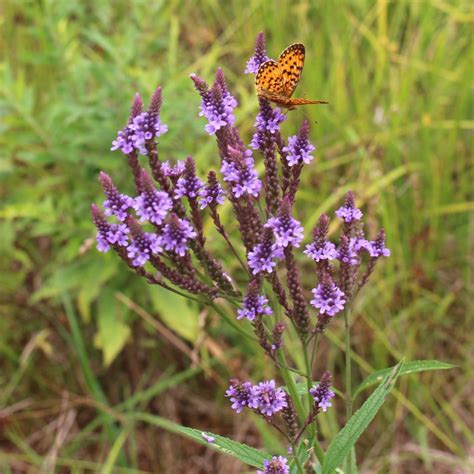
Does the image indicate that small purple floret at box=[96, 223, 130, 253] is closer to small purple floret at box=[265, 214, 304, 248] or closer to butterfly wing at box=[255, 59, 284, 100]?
small purple floret at box=[265, 214, 304, 248]

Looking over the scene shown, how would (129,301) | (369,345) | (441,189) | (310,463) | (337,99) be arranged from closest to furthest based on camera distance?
(310,463), (129,301), (369,345), (441,189), (337,99)

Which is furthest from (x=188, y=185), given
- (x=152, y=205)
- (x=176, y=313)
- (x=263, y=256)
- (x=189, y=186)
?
(x=176, y=313)

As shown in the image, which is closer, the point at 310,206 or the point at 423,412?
the point at 423,412

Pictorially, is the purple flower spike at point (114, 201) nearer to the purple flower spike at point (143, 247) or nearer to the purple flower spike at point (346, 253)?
the purple flower spike at point (143, 247)

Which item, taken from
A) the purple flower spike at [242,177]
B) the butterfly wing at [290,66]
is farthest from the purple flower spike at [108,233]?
the butterfly wing at [290,66]

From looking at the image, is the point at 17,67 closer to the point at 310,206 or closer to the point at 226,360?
the point at 310,206

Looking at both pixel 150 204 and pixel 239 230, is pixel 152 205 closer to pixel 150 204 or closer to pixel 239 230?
pixel 150 204

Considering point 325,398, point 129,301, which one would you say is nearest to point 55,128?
point 129,301

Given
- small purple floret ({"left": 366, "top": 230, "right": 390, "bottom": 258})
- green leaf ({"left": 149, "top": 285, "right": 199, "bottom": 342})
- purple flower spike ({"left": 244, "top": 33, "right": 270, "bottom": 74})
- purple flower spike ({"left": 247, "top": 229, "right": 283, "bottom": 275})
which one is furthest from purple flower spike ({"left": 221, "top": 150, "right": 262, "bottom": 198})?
green leaf ({"left": 149, "top": 285, "right": 199, "bottom": 342})
